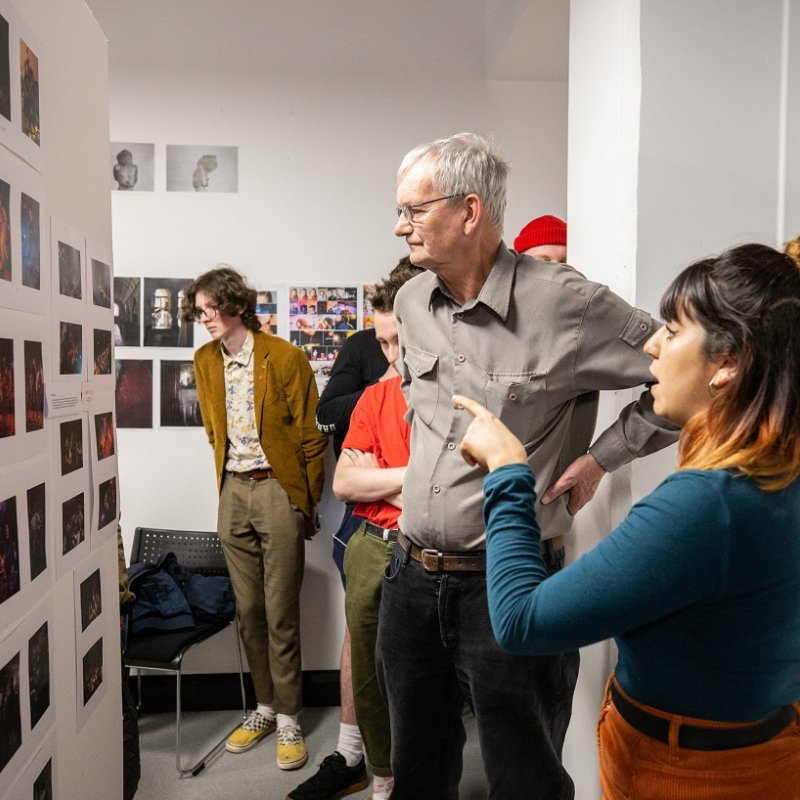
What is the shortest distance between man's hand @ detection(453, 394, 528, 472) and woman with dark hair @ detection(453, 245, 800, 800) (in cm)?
1

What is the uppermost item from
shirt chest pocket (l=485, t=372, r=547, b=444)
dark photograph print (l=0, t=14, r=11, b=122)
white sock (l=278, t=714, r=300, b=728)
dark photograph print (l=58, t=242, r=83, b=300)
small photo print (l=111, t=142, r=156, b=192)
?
small photo print (l=111, t=142, r=156, b=192)

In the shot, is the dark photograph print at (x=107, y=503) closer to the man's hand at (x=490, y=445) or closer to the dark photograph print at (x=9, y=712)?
the dark photograph print at (x=9, y=712)

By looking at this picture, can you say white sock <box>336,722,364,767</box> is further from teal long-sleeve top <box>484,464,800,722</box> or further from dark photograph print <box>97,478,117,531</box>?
teal long-sleeve top <box>484,464,800,722</box>

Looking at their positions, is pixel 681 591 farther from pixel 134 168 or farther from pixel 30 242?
pixel 134 168

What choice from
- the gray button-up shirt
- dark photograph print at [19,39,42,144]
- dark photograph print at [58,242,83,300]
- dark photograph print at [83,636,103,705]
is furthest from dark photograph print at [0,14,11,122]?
dark photograph print at [83,636,103,705]

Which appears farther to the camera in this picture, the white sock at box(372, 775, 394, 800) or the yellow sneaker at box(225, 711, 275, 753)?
the yellow sneaker at box(225, 711, 275, 753)

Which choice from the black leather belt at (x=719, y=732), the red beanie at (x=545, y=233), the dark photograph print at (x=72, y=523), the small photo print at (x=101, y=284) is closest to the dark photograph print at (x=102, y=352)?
the small photo print at (x=101, y=284)

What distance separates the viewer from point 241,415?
3.15 metres

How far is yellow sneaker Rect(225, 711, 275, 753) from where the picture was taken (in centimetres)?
302

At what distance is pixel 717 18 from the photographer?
5.50 ft

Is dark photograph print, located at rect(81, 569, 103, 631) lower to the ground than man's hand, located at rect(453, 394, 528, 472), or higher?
lower

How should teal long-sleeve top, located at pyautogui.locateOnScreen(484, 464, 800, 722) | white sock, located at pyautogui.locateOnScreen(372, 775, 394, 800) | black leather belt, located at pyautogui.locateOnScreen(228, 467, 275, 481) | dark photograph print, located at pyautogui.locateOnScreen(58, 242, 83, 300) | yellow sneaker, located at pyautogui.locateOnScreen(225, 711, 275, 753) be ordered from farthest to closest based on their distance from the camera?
black leather belt, located at pyautogui.locateOnScreen(228, 467, 275, 481) → yellow sneaker, located at pyautogui.locateOnScreen(225, 711, 275, 753) → white sock, located at pyautogui.locateOnScreen(372, 775, 394, 800) → dark photograph print, located at pyautogui.locateOnScreen(58, 242, 83, 300) → teal long-sleeve top, located at pyautogui.locateOnScreen(484, 464, 800, 722)

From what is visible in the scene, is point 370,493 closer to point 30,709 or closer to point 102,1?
point 30,709

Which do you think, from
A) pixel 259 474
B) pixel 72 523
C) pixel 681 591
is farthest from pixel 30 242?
pixel 259 474
